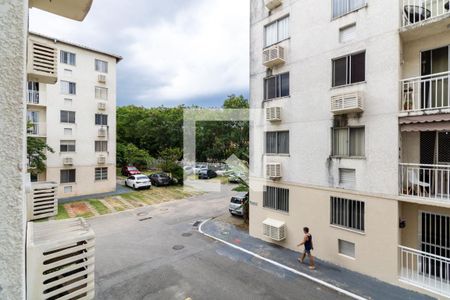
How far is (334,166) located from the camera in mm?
10047

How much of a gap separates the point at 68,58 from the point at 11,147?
25176mm

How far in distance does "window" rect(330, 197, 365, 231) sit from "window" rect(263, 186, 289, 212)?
7.32 feet

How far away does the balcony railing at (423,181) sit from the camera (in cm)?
796

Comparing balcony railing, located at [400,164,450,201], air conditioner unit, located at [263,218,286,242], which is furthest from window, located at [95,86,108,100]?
balcony railing, located at [400,164,450,201]

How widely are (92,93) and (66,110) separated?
2733mm

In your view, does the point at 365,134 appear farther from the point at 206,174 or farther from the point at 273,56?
the point at 206,174

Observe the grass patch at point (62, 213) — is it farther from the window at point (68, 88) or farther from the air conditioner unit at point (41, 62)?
the air conditioner unit at point (41, 62)

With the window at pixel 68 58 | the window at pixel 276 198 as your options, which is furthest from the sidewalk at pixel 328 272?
the window at pixel 68 58

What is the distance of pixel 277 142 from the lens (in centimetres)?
1227

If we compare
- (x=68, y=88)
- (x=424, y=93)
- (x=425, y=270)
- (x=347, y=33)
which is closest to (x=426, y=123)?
(x=424, y=93)

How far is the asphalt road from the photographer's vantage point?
27.4 ft

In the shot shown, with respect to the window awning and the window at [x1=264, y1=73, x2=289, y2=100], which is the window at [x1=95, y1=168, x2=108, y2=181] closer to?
the window at [x1=264, y1=73, x2=289, y2=100]

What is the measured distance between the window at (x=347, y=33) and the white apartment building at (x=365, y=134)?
1.6 inches

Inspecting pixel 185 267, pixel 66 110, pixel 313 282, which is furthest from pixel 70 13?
pixel 66 110
